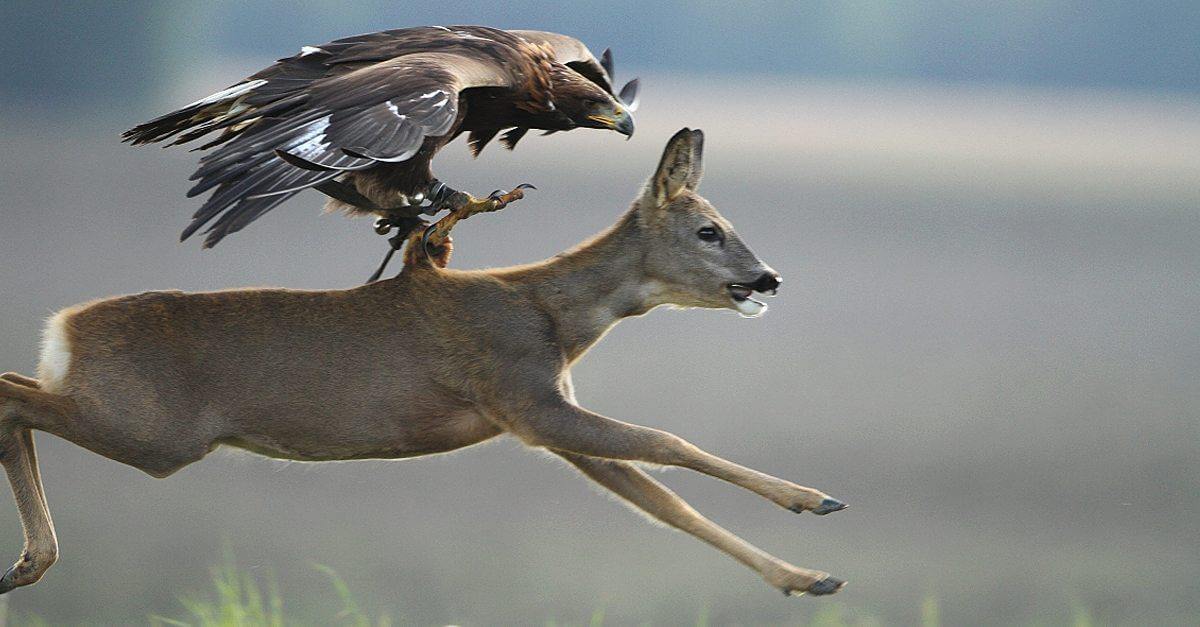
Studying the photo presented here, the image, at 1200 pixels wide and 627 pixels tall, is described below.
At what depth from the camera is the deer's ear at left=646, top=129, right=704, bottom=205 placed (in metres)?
7.12

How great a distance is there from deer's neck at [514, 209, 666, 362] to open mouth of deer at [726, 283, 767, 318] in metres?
0.31

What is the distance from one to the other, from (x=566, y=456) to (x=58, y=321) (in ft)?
7.06

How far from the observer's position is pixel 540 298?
713 centimetres

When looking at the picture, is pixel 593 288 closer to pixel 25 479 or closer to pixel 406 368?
pixel 406 368

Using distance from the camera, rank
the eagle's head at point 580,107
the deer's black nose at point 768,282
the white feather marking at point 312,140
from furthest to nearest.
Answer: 1. the eagle's head at point 580,107
2. the deer's black nose at point 768,282
3. the white feather marking at point 312,140

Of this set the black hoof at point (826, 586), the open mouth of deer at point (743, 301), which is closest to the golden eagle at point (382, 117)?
the open mouth of deer at point (743, 301)

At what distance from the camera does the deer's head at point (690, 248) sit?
7.11 meters

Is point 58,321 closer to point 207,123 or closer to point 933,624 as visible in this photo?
point 207,123

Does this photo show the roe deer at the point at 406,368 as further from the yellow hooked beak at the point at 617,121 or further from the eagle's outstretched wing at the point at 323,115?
the yellow hooked beak at the point at 617,121

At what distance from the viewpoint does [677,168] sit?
284 inches

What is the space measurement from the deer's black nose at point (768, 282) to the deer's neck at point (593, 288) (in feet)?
1.38

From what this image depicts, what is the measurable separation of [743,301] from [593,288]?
64 cm

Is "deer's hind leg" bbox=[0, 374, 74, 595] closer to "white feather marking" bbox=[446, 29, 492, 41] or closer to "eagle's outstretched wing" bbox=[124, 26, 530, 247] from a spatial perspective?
"eagle's outstretched wing" bbox=[124, 26, 530, 247]

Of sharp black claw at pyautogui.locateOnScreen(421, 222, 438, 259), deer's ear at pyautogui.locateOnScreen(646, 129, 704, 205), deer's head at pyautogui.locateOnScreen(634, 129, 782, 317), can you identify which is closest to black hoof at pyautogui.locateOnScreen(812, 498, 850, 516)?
deer's head at pyautogui.locateOnScreen(634, 129, 782, 317)
